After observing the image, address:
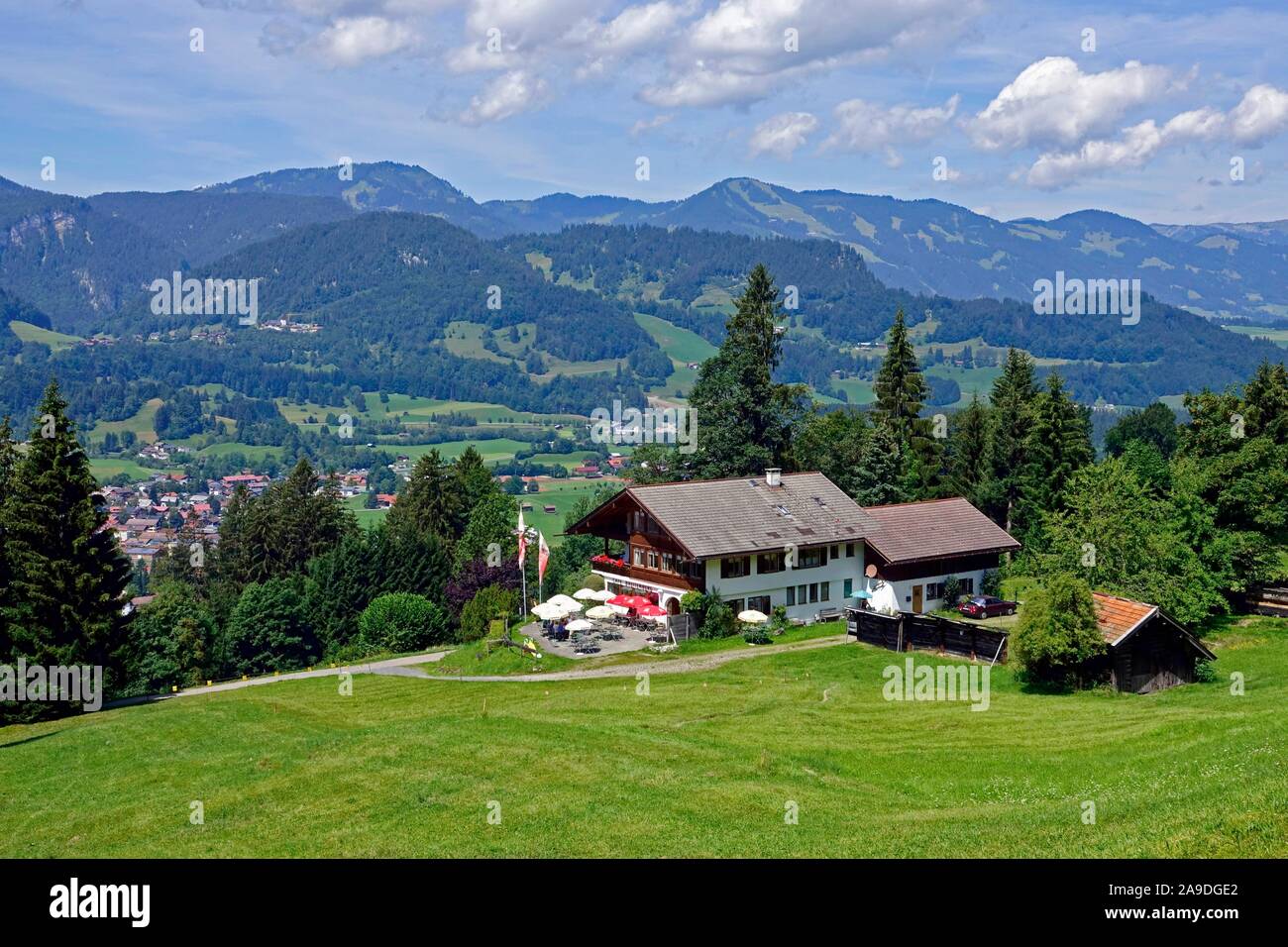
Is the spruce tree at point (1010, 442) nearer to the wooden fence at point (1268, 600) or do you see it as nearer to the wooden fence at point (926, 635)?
the wooden fence at point (1268, 600)

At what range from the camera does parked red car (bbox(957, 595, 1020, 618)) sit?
6169cm

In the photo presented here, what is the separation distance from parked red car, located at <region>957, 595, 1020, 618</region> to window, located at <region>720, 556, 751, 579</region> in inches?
469

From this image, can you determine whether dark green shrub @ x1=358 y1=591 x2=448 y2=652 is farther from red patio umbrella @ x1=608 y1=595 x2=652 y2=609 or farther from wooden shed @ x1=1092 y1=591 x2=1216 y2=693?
Answer: wooden shed @ x1=1092 y1=591 x2=1216 y2=693

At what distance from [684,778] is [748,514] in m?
37.6

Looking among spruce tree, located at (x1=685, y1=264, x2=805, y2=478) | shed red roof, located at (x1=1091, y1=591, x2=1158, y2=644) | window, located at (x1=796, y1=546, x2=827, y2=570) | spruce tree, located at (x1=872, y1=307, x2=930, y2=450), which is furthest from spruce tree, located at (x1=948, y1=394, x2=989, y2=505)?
shed red roof, located at (x1=1091, y1=591, x2=1158, y2=644)

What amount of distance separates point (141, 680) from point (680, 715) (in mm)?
53997

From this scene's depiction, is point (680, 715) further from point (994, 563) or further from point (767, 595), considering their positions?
point (994, 563)

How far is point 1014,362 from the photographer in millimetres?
87750

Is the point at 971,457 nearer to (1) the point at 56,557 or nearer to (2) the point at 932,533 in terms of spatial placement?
(2) the point at 932,533

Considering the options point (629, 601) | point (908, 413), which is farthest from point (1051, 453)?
point (629, 601)

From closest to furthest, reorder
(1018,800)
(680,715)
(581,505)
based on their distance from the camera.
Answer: (1018,800), (680,715), (581,505)
